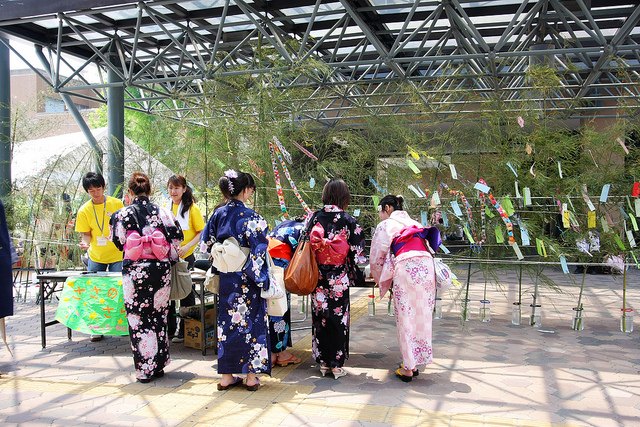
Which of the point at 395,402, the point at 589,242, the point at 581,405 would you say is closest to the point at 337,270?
the point at 395,402

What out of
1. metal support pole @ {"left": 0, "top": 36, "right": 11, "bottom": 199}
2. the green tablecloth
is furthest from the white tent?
the green tablecloth

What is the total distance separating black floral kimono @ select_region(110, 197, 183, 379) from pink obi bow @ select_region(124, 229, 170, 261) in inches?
1.5

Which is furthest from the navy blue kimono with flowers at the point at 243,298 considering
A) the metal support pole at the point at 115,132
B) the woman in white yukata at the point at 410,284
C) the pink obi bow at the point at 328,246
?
the metal support pole at the point at 115,132

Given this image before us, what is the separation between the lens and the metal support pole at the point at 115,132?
7.79 metres

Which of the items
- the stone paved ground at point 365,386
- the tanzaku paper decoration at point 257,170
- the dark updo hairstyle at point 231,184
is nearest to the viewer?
the stone paved ground at point 365,386

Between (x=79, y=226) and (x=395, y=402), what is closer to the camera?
(x=395, y=402)

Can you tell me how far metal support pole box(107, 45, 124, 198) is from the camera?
7793mm

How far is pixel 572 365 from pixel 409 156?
2352 mm

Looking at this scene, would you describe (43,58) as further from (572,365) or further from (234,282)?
(572,365)

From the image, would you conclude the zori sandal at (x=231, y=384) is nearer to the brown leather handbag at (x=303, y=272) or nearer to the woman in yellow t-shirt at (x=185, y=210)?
the brown leather handbag at (x=303, y=272)

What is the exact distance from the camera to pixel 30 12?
21.2 feet

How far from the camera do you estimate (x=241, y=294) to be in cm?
321

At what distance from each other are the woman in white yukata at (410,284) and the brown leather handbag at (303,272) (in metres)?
0.48

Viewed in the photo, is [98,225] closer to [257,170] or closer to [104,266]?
[104,266]
